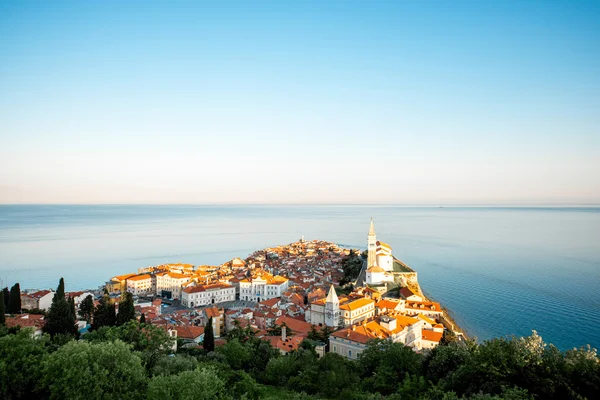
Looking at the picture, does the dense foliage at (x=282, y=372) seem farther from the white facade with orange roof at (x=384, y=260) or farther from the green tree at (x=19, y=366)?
the white facade with orange roof at (x=384, y=260)

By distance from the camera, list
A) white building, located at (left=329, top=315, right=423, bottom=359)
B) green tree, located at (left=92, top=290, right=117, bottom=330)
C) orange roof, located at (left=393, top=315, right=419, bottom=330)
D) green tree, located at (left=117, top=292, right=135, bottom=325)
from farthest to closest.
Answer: orange roof, located at (left=393, top=315, right=419, bottom=330)
white building, located at (left=329, top=315, right=423, bottom=359)
green tree, located at (left=92, top=290, right=117, bottom=330)
green tree, located at (left=117, top=292, right=135, bottom=325)

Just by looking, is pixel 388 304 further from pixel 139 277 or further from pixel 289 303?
pixel 139 277

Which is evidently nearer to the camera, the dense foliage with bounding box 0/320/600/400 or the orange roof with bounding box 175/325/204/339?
the dense foliage with bounding box 0/320/600/400

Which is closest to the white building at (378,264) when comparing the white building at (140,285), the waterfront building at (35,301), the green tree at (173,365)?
the white building at (140,285)

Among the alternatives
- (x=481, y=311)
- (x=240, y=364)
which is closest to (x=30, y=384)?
(x=240, y=364)

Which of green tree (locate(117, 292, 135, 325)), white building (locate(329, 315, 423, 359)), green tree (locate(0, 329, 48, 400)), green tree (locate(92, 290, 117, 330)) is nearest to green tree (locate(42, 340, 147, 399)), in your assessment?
green tree (locate(0, 329, 48, 400))

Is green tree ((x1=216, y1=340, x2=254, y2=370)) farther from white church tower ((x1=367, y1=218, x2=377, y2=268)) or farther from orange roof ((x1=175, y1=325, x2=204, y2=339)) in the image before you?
white church tower ((x1=367, y1=218, x2=377, y2=268))

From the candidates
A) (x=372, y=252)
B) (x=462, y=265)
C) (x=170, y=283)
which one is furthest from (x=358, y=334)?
(x=462, y=265)
